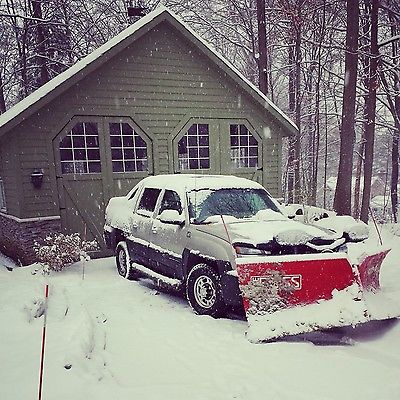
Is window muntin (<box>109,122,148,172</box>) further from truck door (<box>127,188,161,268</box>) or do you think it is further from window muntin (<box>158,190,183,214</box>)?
window muntin (<box>158,190,183,214</box>)

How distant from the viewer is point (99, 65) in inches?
386

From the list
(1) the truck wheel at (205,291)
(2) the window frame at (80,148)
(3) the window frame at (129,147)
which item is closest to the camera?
(1) the truck wheel at (205,291)

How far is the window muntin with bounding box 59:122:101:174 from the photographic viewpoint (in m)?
9.98

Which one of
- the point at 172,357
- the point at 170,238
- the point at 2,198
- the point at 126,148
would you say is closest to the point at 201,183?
the point at 170,238

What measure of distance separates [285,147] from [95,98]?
63.7 feet

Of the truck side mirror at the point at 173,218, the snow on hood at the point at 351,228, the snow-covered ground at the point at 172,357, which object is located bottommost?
the snow-covered ground at the point at 172,357

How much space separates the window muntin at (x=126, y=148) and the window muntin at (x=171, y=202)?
169 inches

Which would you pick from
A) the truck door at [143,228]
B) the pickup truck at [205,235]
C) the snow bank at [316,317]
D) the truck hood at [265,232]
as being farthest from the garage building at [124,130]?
the snow bank at [316,317]

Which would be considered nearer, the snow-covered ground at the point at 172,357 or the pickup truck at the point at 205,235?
the snow-covered ground at the point at 172,357

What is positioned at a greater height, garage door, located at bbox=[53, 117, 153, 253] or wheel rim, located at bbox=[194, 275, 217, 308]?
garage door, located at bbox=[53, 117, 153, 253]

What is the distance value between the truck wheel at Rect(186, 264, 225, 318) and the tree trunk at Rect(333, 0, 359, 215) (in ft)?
30.1

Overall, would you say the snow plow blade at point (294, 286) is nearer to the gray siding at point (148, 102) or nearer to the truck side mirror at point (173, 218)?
the truck side mirror at point (173, 218)

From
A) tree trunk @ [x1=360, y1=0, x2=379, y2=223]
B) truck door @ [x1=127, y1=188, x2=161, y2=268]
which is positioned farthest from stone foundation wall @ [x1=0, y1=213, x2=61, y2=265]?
tree trunk @ [x1=360, y1=0, x2=379, y2=223]

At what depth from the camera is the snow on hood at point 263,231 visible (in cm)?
466
